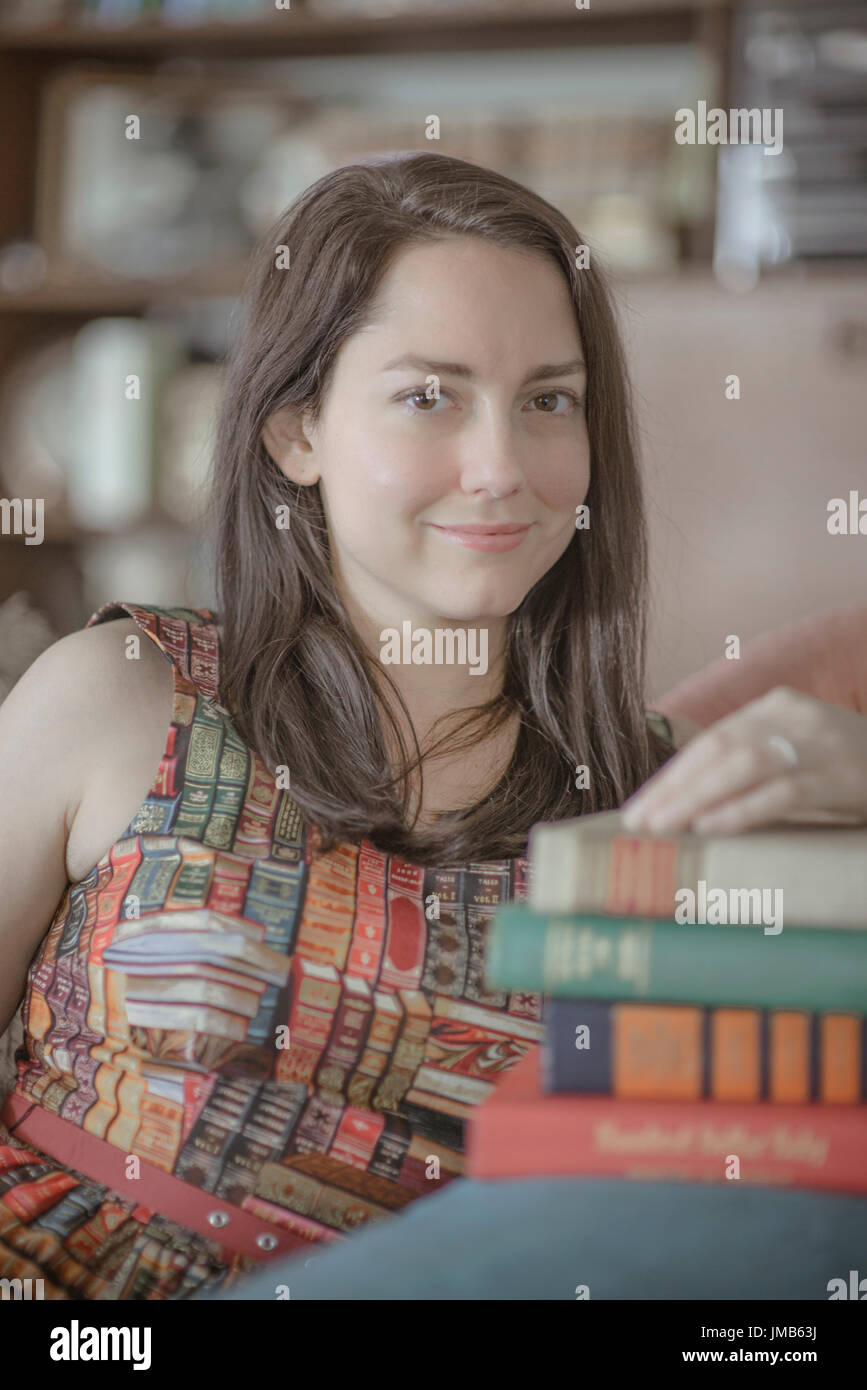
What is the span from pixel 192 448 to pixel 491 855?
144 centimetres

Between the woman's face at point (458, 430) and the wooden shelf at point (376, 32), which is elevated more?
the wooden shelf at point (376, 32)

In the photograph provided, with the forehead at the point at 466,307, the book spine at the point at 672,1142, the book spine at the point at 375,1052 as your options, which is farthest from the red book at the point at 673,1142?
the forehead at the point at 466,307

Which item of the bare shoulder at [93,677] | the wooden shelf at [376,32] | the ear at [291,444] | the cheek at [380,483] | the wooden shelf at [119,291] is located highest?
the wooden shelf at [376,32]

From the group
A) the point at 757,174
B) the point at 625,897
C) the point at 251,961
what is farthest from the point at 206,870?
the point at 757,174

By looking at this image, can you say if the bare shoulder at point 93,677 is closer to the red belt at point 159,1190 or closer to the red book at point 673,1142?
the red belt at point 159,1190

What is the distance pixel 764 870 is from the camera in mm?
607

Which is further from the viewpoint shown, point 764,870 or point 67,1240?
point 67,1240

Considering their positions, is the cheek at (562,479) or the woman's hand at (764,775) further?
the cheek at (562,479)

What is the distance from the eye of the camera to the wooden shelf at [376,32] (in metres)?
2.17

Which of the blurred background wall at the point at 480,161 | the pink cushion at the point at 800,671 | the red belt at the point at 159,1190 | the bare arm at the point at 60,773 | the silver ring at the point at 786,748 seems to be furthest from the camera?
the blurred background wall at the point at 480,161

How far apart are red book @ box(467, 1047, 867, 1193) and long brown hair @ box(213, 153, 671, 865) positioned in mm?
420

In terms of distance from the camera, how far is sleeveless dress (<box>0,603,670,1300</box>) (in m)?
0.90
